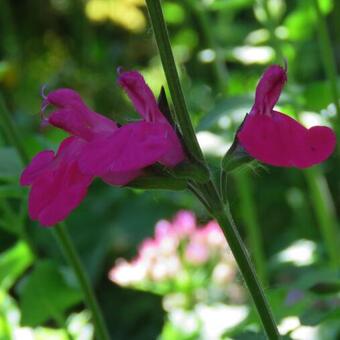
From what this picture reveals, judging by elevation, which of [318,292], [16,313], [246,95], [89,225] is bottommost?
[89,225]

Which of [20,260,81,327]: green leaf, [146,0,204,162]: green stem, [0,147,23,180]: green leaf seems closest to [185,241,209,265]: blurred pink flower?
[20,260,81,327]: green leaf

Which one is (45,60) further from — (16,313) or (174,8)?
(16,313)

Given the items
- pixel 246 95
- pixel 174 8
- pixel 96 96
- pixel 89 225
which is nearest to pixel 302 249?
pixel 246 95

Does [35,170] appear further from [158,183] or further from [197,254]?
[197,254]

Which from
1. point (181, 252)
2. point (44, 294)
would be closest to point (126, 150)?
point (44, 294)

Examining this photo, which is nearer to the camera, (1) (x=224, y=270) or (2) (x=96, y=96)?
(1) (x=224, y=270)

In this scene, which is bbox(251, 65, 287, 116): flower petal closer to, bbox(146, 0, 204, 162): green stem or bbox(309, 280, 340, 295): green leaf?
bbox(146, 0, 204, 162): green stem

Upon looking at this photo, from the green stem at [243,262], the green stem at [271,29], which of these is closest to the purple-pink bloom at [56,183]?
the green stem at [243,262]
